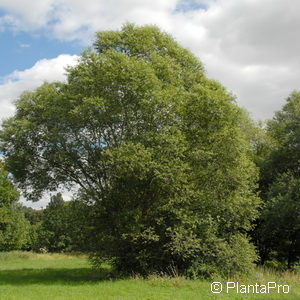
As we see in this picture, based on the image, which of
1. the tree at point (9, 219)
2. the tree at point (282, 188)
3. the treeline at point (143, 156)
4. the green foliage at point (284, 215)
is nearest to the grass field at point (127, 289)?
the treeline at point (143, 156)

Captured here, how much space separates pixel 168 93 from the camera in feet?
70.6

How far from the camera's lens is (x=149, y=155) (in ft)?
66.3

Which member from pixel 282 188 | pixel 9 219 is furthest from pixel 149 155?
pixel 9 219

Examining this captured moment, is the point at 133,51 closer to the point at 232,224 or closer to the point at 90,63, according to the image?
the point at 90,63

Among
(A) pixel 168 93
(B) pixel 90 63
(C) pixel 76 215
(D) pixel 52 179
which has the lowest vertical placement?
(C) pixel 76 215

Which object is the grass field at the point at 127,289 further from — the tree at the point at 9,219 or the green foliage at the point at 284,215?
the tree at the point at 9,219

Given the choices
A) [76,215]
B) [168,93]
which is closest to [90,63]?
[168,93]

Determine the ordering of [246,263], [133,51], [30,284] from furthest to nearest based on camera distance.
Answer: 1. [133,51]
2. [246,263]
3. [30,284]

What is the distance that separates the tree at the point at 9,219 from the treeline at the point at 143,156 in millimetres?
33301

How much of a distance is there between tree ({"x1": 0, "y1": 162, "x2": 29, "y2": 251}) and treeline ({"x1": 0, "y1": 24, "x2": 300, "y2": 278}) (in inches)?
1311

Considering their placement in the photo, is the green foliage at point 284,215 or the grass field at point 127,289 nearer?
the grass field at point 127,289

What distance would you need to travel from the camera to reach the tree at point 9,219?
57069 mm

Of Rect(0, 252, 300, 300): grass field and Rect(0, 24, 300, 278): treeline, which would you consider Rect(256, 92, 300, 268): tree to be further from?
Rect(0, 252, 300, 300): grass field

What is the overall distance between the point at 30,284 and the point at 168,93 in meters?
12.0
